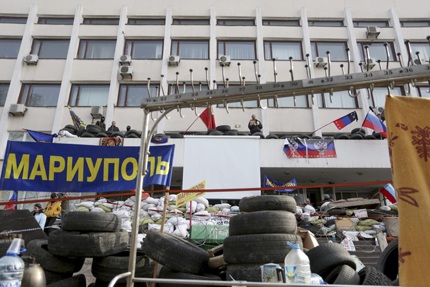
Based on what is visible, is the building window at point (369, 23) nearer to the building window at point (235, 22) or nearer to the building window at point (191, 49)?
the building window at point (235, 22)

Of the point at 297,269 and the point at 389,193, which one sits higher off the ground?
the point at 389,193

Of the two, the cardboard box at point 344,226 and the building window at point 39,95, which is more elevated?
the building window at point 39,95

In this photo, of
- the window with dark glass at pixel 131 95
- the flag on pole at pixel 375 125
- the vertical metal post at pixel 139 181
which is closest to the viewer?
the vertical metal post at pixel 139 181

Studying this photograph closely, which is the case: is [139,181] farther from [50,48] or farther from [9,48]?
[9,48]

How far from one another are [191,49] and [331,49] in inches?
379

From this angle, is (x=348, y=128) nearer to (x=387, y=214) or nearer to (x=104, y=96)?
(x=387, y=214)

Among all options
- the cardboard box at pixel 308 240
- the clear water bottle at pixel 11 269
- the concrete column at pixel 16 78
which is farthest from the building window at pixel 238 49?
the clear water bottle at pixel 11 269

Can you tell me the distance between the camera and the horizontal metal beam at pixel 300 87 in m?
2.62

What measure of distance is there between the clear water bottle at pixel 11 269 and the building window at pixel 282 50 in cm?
1882

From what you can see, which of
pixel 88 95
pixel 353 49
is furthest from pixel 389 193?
pixel 88 95

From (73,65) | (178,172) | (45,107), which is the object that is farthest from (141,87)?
(178,172)

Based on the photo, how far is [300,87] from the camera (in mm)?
2848

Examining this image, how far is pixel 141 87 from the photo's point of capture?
61.1 ft

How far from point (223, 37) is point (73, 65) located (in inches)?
399
